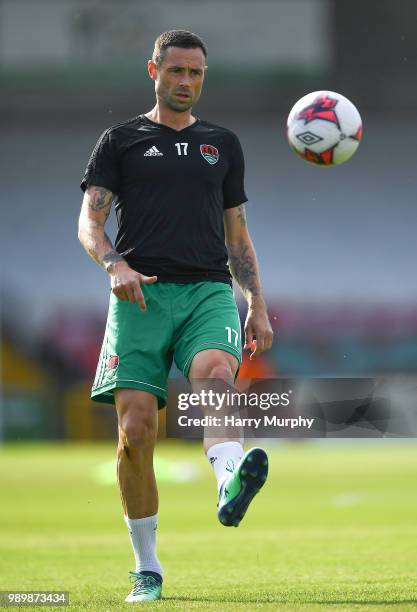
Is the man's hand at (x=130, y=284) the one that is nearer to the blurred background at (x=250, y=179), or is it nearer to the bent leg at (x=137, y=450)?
the bent leg at (x=137, y=450)

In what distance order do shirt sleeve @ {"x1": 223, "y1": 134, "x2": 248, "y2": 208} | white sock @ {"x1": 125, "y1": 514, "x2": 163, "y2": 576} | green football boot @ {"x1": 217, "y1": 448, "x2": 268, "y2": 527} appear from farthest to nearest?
shirt sleeve @ {"x1": 223, "y1": 134, "x2": 248, "y2": 208}, white sock @ {"x1": 125, "y1": 514, "x2": 163, "y2": 576}, green football boot @ {"x1": 217, "y1": 448, "x2": 268, "y2": 527}

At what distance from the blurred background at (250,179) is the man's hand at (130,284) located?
587 inches

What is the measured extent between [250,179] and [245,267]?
62.5ft

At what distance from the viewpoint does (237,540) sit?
306 inches

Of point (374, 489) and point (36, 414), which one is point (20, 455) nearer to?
point (36, 414)

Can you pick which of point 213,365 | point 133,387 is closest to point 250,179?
point 133,387

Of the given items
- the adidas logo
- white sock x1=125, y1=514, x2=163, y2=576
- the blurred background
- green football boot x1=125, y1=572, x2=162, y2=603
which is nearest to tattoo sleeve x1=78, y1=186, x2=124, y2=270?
the adidas logo

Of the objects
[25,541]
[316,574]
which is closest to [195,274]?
[316,574]

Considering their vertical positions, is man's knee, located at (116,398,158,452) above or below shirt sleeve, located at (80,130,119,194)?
below

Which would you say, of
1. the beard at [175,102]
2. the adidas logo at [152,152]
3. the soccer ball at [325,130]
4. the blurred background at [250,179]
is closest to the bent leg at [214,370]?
the adidas logo at [152,152]

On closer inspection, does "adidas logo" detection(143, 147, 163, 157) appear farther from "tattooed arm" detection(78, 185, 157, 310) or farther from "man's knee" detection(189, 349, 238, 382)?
"man's knee" detection(189, 349, 238, 382)

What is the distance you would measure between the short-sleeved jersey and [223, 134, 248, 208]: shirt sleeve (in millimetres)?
91

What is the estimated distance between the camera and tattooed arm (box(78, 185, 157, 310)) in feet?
15.1

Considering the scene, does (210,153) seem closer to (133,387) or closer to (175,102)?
(175,102)
